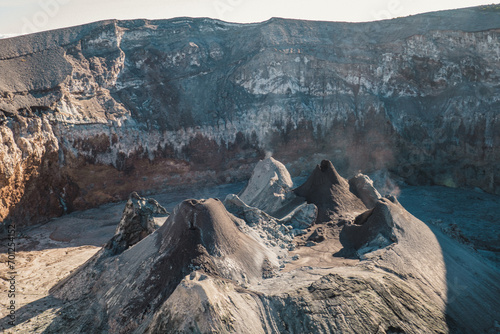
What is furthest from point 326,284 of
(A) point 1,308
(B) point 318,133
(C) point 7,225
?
(B) point 318,133

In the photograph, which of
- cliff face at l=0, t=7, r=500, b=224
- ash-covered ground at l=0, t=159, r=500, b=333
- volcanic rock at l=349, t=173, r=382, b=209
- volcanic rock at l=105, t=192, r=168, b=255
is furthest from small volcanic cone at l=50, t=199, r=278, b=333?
cliff face at l=0, t=7, r=500, b=224

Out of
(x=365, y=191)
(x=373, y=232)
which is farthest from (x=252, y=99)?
(x=373, y=232)

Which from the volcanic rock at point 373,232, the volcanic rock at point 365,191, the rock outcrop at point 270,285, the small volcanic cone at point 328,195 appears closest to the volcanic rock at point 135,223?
the rock outcrop at point 270,285

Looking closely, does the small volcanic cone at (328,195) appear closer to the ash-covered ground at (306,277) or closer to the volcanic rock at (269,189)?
the ash-covered ground at (306,277)

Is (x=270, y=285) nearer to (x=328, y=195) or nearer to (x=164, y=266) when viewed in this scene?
(x=164, y=266)

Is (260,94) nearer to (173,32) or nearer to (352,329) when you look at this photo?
(173,32)
